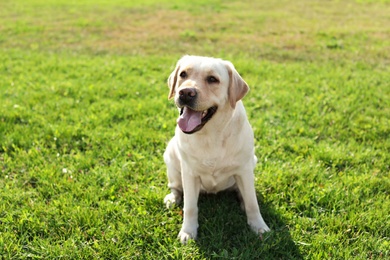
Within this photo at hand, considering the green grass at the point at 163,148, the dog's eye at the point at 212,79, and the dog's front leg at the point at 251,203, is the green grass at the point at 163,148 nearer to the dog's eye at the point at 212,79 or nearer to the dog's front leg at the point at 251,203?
the dog's front leg at the point at 251,203

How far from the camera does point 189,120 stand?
9.50 feet

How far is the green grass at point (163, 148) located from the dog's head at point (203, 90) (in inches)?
38.8

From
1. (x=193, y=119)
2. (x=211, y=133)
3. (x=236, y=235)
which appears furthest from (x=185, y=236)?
(x=193, y=119)

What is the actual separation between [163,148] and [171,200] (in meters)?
1.10

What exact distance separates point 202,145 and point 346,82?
432 cm

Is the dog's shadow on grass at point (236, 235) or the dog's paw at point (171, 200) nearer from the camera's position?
the dog's shadow on grass at point (236, 235)

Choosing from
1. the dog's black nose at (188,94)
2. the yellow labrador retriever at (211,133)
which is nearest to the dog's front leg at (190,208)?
the yellow labrador retriever at (211,133)

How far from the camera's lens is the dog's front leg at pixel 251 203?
10.5 ft

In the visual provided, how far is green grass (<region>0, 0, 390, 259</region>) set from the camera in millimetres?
3148

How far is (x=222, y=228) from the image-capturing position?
3.25 m

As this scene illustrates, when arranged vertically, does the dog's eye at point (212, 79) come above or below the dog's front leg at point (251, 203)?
above

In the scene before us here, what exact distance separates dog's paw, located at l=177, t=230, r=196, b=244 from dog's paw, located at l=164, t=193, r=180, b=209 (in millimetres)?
419

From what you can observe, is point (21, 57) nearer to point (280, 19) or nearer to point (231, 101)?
point (231, 101)

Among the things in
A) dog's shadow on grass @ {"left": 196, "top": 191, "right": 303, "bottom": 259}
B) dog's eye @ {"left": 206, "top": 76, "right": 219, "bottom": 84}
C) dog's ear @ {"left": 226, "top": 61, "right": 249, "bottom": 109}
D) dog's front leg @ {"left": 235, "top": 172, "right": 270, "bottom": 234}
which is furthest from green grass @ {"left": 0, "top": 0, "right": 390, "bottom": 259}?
dog's eye @ {"left": 206, "top": 76, "right": 219, "bottom": 84}
